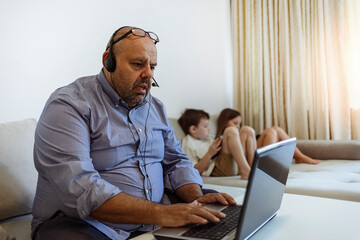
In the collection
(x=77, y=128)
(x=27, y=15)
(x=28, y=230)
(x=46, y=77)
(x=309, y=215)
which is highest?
(x=27, y=15)

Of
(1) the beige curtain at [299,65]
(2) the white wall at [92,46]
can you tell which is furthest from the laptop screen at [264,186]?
(1) the beige curtain at [299,65]

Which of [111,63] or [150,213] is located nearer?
[150,213]

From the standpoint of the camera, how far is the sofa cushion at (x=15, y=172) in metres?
1.33

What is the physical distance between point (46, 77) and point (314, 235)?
157 centimetres

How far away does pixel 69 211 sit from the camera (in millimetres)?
1017

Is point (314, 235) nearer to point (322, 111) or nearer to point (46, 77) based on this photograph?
point (46, 77)

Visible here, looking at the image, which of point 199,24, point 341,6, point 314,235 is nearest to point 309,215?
point 314,235

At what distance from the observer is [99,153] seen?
1.18 metres

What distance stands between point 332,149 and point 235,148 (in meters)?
0.83

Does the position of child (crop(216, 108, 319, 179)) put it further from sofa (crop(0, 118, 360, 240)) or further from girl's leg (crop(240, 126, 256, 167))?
sofa (crop(0, 118, 360, 240))

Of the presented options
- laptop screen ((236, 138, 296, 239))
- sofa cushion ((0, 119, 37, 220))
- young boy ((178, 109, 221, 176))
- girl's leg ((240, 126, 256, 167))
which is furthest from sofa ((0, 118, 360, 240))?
laptop screen ((236, 138, 296, 239))

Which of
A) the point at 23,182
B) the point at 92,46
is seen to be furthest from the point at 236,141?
the point at 23,182

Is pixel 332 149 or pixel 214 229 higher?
pixel 214 229

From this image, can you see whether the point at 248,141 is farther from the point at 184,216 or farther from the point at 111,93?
the point at 184,216
